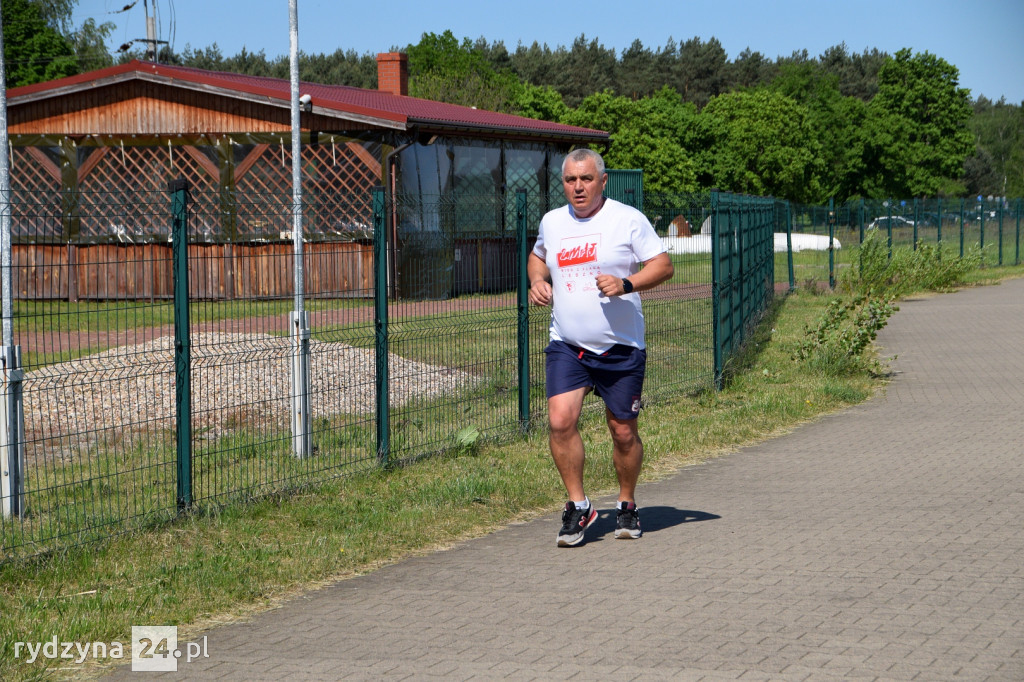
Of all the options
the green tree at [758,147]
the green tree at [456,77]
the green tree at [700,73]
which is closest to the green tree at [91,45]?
the green tree at [456,77]

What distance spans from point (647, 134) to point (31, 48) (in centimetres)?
3349

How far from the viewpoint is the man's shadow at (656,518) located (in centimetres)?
694

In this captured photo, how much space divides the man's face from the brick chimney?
89.1 feet

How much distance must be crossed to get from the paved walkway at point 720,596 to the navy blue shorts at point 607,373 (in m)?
0.76

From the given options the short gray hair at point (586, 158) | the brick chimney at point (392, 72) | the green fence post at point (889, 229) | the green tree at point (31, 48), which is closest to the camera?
the short gray hair at point (586, 158)

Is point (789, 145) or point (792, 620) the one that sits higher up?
point (789, 145)

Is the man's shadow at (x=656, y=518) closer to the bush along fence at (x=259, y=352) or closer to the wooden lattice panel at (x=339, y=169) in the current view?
the bush along fence at (x=259, y=352)

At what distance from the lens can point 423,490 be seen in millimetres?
7629

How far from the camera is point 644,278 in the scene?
6.23 metres

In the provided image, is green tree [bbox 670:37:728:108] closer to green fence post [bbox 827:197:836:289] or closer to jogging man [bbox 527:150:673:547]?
green fence post [bbox 827:197:836:289]

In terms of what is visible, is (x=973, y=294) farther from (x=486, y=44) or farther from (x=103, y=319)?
(x=486, y=44)

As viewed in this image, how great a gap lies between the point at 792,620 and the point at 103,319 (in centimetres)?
412

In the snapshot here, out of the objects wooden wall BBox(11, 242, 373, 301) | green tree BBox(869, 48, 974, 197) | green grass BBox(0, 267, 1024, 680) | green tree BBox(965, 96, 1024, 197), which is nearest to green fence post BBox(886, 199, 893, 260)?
green grass BBox(0, 267, 1024, 680)

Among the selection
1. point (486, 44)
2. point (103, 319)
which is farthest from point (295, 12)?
point (486, 44)
